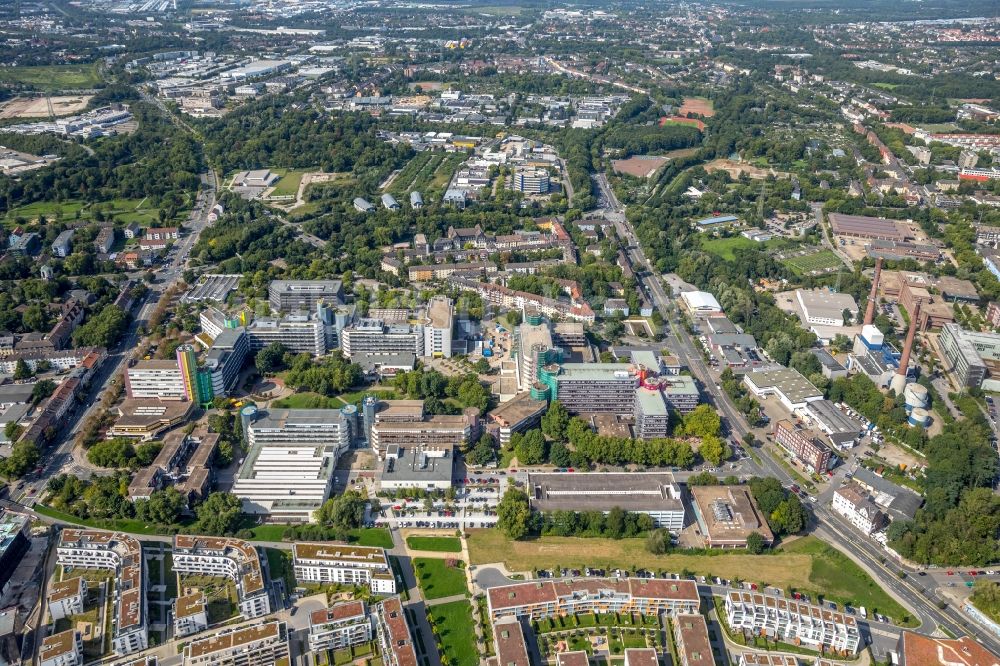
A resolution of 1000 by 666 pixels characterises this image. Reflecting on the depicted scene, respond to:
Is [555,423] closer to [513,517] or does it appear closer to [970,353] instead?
[513,517]

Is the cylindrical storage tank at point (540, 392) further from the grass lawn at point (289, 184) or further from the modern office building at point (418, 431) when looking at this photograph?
the grass lawn at point (289, 184)

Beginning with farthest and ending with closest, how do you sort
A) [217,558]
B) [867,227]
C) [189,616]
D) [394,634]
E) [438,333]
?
[867,227] < [438,333] < [217,558] < [189,616] < [394,634]

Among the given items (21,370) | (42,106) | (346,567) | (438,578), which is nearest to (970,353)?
(438,578)

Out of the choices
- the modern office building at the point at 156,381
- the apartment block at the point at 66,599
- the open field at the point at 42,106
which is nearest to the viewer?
the apartment block at the point at 66,599

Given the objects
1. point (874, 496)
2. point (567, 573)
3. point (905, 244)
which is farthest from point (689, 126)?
point (567, 573)

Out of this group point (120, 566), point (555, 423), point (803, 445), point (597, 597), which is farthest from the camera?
point (555, 423)

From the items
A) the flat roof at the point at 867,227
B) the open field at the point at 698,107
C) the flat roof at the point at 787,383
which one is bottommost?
the flat roof at the point at 787,383

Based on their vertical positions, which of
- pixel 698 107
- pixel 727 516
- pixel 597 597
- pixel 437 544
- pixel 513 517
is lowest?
pixel 437 544

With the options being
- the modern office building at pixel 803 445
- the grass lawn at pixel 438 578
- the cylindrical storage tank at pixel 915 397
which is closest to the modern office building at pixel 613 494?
the grass lawn at pixel 438 578
